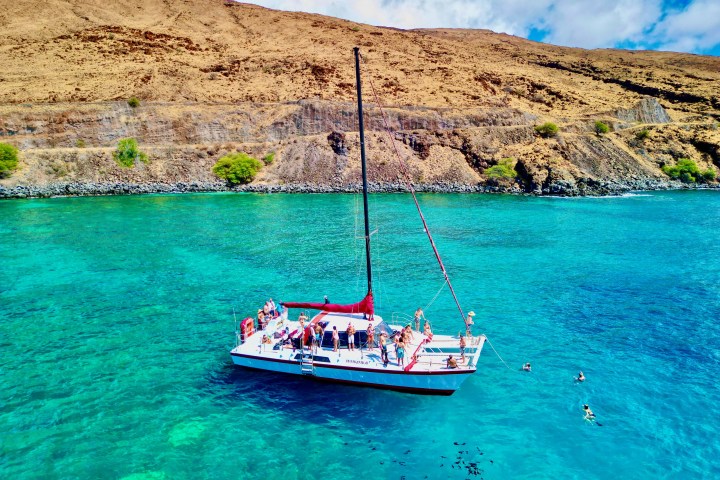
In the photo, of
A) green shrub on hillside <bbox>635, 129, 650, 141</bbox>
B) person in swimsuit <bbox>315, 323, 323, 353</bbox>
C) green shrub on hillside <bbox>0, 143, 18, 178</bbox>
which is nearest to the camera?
person in swimsuit <bbox>315, 323, 323, 353</bbox>

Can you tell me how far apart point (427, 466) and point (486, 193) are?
284 ft

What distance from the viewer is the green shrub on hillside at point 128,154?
10512cm

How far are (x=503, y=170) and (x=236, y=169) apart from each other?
57.5 m

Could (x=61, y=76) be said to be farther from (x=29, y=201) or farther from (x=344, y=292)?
(x=344, y=292)

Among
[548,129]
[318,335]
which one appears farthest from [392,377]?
[548,129]

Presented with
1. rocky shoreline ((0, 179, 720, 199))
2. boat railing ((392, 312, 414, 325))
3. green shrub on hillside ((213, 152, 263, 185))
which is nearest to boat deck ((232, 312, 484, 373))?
boat railing ((392, 312, 414, 325))

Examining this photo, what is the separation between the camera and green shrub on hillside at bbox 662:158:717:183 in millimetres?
109562

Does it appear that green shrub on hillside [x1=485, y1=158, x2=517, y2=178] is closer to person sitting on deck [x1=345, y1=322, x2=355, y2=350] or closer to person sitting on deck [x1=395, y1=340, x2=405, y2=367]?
person sitting on deck [x1=345, y1=322, x2=355, y2=350]

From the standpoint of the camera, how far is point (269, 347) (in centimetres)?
2517

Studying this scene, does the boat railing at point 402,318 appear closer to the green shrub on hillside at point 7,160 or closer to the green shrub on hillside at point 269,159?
the green shrub on hillside at point 269,159

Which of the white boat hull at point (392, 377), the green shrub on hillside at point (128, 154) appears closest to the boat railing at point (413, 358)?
the white boat hull at point (392, 377)

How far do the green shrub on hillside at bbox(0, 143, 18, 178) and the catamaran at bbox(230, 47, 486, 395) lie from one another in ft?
311

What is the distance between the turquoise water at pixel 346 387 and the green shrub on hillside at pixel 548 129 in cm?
6204

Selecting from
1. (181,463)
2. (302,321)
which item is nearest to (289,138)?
(302,321)
